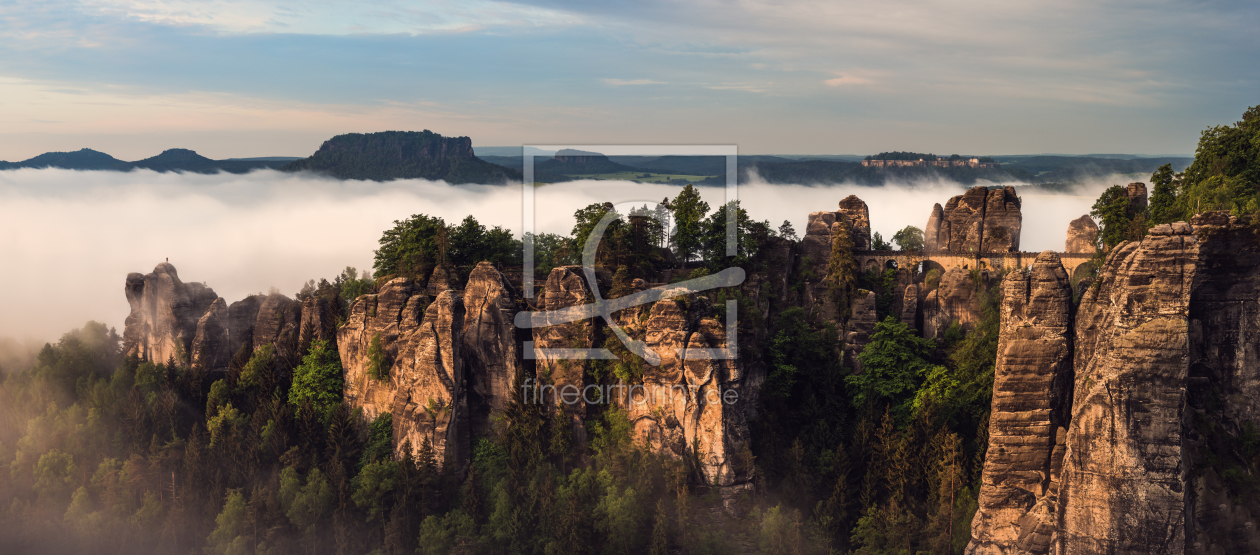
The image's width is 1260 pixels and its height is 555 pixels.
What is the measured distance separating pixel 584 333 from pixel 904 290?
841 inches

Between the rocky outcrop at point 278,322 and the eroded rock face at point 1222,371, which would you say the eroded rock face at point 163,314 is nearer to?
the rocky outcrop at point 278,322

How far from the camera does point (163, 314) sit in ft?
210

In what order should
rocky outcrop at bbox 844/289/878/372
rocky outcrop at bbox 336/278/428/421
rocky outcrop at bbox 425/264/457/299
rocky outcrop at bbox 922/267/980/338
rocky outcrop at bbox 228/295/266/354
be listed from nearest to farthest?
rocky outcrop at bbox 336/278/428/421, rocky outcrop at bbox 844/289/878/372, rocky outcrop at bbox 425/264/457/299, rocky outcrop at bbox 922/267/980/338, rocky outcrop at bbox 228/295/266/354

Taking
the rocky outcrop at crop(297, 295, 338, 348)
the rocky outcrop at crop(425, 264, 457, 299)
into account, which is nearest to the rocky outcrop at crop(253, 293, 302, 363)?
the rocky outcrop at crop(297, 295, 338, 348)

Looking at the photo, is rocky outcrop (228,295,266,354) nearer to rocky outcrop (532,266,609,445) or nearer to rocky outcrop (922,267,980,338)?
rocky outcrop (532,266,609,445)

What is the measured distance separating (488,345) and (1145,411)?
102 feet

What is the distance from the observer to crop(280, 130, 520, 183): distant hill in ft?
378

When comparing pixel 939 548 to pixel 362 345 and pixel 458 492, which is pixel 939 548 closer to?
pixel 458 492

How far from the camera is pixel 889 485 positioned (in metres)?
46.2

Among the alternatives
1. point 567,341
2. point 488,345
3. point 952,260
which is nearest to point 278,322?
point 488,345

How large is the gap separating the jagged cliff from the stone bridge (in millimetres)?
21220

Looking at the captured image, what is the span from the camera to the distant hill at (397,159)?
4537 inches

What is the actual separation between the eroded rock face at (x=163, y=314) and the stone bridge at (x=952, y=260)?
4233 centimetres

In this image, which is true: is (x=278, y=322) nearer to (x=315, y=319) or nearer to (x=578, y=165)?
(x=315, y=319)
